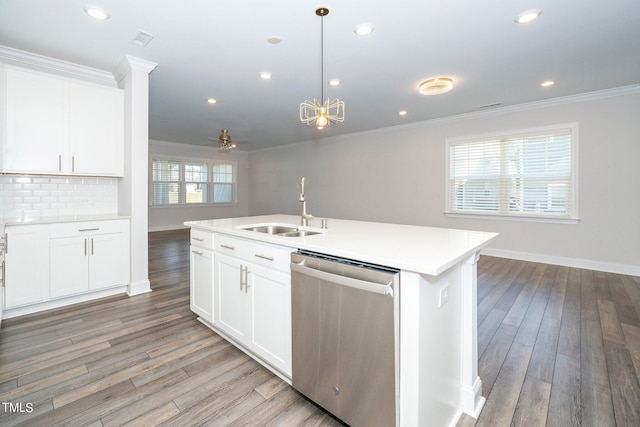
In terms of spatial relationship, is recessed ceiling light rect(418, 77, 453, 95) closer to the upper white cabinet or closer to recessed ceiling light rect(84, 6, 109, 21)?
recessed ceiling light rect(84, 6, 109, 21)

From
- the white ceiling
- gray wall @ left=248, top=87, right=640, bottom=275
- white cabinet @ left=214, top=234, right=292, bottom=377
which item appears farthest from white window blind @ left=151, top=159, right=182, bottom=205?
white cabinet @ left=214, top=234, right=292, bottom=377

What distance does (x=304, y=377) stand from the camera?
1.60 m

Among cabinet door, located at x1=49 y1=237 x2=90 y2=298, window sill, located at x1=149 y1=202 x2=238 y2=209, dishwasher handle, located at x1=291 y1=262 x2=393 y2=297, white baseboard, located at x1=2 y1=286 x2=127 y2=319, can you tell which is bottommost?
white baseboard, located at x1=2 y1=286 x2=127 y2=319

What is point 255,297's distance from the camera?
193 cm

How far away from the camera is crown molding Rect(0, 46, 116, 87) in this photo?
9.94ft

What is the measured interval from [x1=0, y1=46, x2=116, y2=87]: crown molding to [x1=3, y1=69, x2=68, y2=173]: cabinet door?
1.34 feet

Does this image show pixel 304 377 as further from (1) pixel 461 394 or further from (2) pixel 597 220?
(2) pixel 597 220

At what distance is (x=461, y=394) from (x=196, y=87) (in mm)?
4564

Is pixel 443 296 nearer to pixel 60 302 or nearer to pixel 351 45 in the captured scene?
pixel 351 45

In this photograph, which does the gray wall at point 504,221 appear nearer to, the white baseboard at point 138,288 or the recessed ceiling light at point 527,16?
the recessed ceiling light at point 527,16

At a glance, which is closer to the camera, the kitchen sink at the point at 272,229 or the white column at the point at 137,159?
the kitchen sink at the point at 272,229

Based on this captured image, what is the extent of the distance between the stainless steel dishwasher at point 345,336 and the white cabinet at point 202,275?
3.46 ft

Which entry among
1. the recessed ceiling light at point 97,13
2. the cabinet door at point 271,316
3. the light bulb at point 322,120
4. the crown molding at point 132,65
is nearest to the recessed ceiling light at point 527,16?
the light bulb at point 322,120

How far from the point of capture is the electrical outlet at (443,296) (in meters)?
1.32
